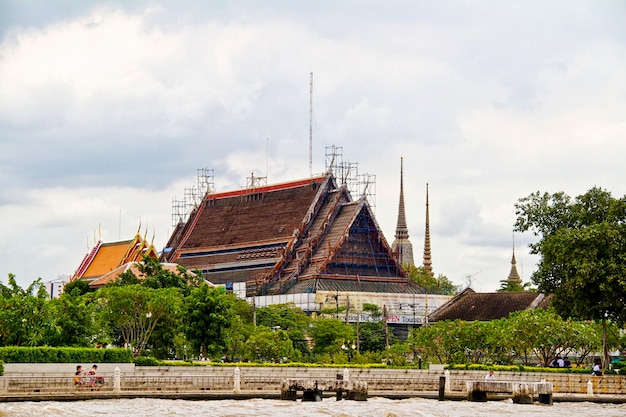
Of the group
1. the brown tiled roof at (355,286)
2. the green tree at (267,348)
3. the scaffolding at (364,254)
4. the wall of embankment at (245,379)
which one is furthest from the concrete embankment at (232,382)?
the scaffolding at (364,254)

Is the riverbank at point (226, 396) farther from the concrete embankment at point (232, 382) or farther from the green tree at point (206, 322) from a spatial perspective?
the green tree at point (206, 322)

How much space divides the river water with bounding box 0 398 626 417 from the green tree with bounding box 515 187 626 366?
589cm

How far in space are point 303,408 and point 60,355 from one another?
11.7 metres

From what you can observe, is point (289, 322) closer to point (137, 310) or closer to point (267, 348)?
point (267, 348)

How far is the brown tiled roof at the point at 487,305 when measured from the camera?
90.7 m

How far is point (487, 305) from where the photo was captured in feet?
305

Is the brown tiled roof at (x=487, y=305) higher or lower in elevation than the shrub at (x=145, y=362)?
higher

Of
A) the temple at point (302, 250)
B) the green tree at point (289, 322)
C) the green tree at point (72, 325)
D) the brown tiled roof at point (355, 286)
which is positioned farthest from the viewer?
the temple at point (302, 250)

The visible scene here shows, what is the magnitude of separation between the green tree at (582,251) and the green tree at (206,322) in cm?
1625

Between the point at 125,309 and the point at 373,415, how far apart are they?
28902 mm

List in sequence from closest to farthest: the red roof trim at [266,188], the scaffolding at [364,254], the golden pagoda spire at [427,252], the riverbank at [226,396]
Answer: the riverbank at [226,396]
the scaffolding at [364,254]
the red roof trim at [266,188]
the golden pagoda spire at [427,252]

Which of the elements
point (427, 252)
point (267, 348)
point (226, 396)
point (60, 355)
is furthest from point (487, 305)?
point (427, 252)

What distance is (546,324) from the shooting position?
65.1 meters

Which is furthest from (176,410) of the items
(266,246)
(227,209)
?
(227,209)
